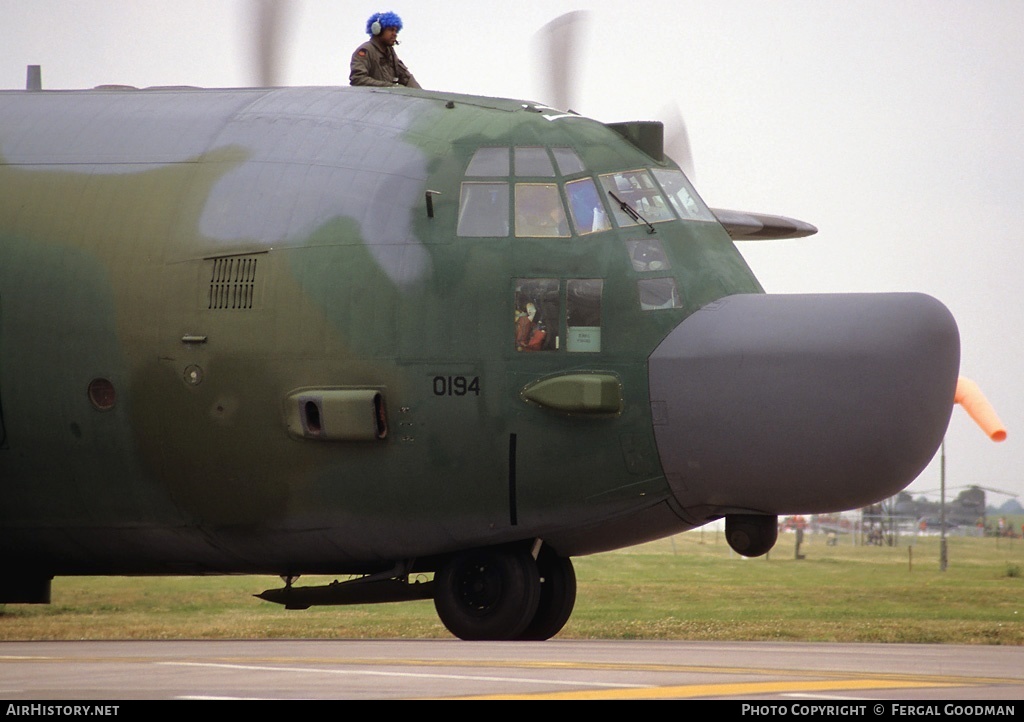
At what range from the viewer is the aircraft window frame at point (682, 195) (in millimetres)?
15125

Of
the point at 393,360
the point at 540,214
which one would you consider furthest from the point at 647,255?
the point at 393,360

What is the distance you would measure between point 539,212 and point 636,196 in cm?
99

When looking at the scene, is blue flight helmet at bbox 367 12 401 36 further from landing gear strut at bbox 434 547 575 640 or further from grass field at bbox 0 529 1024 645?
grass field at bbox 0 529 1024 645

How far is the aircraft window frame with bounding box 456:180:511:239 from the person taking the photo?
1440 cm

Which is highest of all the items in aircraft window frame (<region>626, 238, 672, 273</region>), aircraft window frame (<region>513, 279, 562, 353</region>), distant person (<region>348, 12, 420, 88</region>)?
distant person (<region>348, 12, 420, 88</region>)

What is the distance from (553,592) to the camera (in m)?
15.4

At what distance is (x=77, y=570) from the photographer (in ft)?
51.6

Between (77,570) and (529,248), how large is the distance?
5651 millimetres

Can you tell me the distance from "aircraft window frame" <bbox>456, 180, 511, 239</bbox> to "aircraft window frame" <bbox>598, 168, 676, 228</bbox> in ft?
3.20

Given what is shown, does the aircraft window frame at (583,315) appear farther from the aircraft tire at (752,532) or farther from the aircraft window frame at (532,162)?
the aircraft tire at (752,532)

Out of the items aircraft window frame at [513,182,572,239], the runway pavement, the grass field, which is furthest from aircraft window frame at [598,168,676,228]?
the grass field

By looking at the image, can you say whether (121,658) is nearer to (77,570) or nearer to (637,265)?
(77,570)

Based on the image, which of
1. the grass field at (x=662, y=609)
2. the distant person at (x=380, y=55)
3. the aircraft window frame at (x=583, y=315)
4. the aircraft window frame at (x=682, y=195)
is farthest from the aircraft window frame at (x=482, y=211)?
the grass field at (x=662, y=609)
